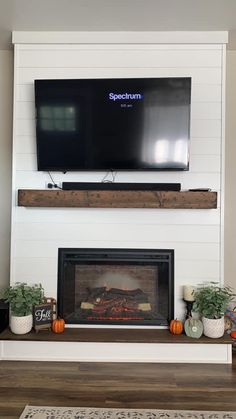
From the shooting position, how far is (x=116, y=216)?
2686 millimetres

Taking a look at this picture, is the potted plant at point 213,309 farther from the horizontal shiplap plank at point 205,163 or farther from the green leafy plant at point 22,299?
the green leafy plant at point 22,299

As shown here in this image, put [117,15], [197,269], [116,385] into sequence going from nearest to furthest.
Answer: [116,385] < [117,15] < [197,269]

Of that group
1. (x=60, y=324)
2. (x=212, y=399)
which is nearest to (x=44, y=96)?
(x=60, y=324)

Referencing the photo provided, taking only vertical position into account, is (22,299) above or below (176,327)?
above

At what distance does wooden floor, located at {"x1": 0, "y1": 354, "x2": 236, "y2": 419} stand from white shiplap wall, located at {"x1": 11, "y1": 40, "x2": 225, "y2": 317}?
530mm

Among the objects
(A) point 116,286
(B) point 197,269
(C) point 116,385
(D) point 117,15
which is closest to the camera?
(C) point 116,385

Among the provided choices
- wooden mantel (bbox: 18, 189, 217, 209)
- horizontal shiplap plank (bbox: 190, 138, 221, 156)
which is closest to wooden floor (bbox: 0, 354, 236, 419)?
wooden mantel (bbox: 18, 189, 217, 209)

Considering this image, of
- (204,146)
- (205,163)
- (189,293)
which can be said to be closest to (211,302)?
(189,293)

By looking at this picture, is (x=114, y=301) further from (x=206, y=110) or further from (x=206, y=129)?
(x=206, y=110)

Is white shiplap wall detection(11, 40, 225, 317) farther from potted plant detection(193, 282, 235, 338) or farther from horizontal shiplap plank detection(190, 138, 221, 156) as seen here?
potted plant detection(193, 282, 235, 338)

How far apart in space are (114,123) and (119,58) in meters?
0.60

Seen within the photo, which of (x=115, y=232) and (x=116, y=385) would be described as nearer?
(x=116, y=385)

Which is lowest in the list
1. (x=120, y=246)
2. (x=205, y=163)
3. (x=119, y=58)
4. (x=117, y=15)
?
(x=120, y=246)

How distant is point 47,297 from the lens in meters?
2.67
